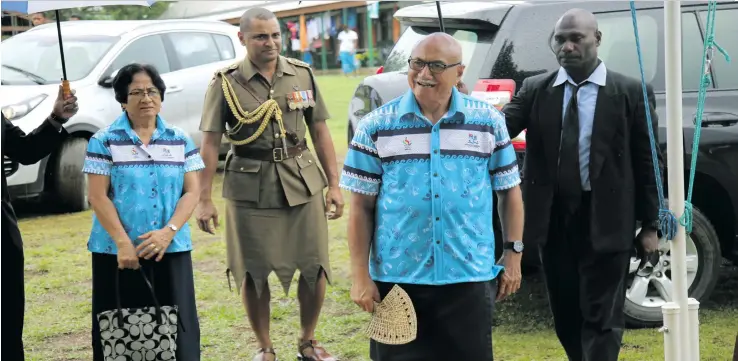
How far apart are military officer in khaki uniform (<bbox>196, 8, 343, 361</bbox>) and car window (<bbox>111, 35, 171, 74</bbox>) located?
6028 millimetres

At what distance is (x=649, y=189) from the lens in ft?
16.2

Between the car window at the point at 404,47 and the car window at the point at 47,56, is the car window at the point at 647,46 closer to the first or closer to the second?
the car window at the point at 404,47

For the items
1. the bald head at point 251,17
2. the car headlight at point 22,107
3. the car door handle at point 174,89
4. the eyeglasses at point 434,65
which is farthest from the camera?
the car door handle at point 174,89

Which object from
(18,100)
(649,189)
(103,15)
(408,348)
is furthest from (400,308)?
(103,15)

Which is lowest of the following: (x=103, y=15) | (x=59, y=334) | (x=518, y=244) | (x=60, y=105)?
(x=59, y=334)

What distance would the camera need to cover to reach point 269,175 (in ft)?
18.7

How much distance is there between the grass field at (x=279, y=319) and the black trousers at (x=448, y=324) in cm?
172

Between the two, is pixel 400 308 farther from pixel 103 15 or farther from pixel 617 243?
pixel 103 15

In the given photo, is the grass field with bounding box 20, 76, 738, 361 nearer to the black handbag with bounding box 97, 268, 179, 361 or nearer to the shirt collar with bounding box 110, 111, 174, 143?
the black handbag with bounding box 97, 268, 179, 361

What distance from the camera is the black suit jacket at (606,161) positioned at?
15.9 feet

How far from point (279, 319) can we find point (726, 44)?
3191 mm

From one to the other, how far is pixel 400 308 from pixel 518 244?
57cm

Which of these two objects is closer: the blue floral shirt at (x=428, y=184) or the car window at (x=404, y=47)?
the blue floral shirt at (x=428, y=184)

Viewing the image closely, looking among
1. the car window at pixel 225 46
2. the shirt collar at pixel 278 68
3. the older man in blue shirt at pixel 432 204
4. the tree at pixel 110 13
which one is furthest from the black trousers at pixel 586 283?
the tree at pixel 110 13
